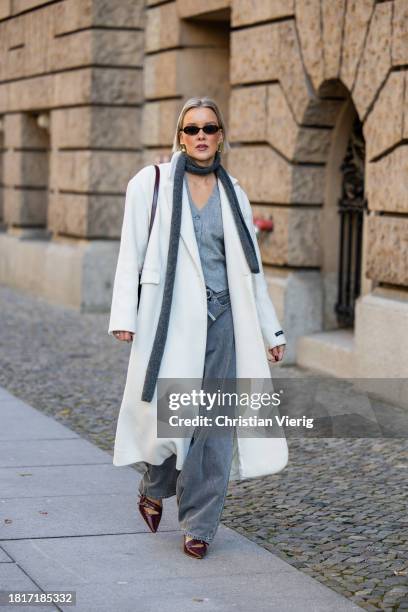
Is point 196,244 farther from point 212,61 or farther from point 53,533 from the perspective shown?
Answer: point 212,61

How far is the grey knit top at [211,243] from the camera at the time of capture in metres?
5.18

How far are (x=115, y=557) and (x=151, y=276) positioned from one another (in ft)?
3.62

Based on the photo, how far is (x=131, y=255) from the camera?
16.9 feet

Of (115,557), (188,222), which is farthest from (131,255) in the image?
(115,557)

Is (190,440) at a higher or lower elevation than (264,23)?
lower

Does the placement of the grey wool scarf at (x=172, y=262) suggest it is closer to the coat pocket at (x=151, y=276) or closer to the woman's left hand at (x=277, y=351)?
the coat pocket at (x=151, y=276)

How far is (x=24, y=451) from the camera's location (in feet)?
23.2

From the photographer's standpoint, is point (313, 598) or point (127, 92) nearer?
point (313, 598)

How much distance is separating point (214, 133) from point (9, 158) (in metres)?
12.7

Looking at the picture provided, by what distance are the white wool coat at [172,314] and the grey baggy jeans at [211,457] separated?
0.14 feet

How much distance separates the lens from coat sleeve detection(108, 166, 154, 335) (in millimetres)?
5086

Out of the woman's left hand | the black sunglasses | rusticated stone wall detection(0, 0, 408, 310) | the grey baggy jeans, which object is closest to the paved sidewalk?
the grey baggy jeans

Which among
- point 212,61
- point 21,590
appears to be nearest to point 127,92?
point 212,61

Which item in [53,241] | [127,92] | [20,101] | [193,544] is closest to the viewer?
[193,544]
